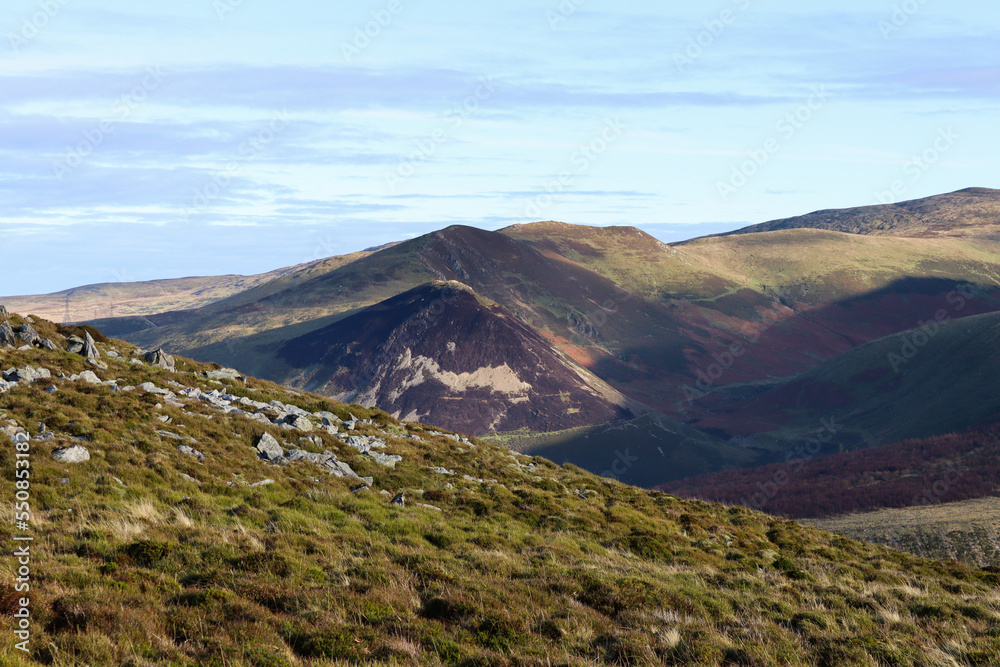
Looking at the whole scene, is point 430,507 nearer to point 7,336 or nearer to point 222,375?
point 222,375

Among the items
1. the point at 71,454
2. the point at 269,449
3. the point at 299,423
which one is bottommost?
the point at 269,449

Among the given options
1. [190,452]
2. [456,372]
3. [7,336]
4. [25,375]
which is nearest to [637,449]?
[456,372]

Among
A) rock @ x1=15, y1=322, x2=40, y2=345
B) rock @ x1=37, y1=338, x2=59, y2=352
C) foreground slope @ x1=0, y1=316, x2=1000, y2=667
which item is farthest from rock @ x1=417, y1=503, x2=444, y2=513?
rock @ x1=15, y1=322, x2=40, y2=345

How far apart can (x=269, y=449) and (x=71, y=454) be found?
7657 mm

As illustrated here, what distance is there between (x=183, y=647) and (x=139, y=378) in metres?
24.0

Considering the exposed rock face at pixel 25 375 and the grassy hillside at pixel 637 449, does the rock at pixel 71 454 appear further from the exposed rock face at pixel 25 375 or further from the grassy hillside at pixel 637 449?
the grassy hillside at pixel 637 449

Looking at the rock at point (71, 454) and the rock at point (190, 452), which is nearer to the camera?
the rock at point (71, 454)

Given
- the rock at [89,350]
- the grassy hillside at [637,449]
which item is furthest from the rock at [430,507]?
the grassy hillside at [637,449]

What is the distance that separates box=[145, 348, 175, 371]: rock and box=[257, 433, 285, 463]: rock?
520 inches

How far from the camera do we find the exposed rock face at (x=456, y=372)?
16938cm

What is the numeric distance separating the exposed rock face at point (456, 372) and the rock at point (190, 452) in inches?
5412

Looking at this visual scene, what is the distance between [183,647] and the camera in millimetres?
10398

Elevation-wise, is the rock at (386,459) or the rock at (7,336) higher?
the rock at (7,336)

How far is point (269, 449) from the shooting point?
26078mm
